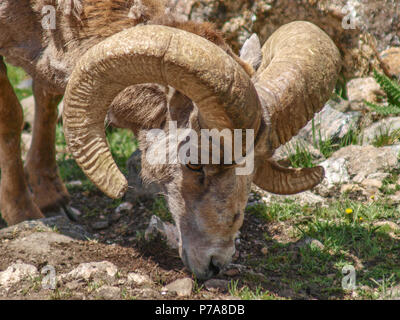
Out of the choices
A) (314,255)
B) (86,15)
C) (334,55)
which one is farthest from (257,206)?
(86,15)

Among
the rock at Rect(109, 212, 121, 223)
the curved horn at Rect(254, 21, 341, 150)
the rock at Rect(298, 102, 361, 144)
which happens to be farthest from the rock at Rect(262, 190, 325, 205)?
A: the curved horn at Rect(254, 21, 341, 150)

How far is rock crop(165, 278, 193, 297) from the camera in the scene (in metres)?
4.50

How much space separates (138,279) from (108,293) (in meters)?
0.37

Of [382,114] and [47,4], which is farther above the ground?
[47,4]

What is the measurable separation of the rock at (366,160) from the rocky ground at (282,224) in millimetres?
16

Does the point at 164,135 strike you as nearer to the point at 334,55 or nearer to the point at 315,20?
the point at 334,55

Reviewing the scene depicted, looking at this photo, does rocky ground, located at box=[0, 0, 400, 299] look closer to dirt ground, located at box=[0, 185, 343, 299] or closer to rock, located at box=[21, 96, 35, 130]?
dirt ground, located at box=[0, 185, 343, 299]

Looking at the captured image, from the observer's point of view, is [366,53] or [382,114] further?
[366,53]

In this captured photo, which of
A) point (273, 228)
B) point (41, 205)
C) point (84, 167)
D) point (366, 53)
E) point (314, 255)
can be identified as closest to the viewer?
point (84, 167)

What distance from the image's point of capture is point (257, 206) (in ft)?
20.9

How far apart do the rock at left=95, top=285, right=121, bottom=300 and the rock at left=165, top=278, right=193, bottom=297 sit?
43 cm

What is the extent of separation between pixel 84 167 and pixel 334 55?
7.17 ft

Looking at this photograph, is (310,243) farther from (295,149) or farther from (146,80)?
(146,80)

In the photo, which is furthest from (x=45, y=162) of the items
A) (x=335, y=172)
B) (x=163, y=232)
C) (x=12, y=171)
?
(x=335, y=172)
